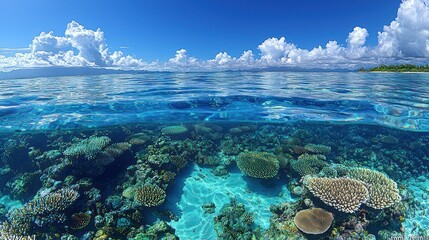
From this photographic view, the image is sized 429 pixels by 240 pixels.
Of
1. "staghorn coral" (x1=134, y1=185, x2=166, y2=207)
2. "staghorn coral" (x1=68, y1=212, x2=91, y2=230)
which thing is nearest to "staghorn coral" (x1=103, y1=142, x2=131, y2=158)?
"staghorn coral" (x1=134, y1=185, x2=166, y2=207)

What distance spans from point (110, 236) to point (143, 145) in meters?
6.75

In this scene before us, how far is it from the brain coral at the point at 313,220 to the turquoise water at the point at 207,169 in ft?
0.56

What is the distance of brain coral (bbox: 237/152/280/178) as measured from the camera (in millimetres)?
9710

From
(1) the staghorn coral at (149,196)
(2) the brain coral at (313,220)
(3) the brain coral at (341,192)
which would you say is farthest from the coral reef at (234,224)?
(3) the brain coral at (341,192)

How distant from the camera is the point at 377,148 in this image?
14.8 meters

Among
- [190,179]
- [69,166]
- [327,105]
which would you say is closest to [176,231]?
[190,179]

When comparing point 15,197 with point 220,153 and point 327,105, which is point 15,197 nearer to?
point 220,153

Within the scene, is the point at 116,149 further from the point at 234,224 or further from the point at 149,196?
the point at 234,224

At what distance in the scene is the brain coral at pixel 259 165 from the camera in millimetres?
9710

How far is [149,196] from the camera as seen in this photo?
7.95 m

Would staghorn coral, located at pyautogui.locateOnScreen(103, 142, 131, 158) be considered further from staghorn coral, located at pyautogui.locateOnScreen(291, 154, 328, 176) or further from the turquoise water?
staghorn coral, located at pyautogui.locateOnScreen(291, 154, 328, 176)

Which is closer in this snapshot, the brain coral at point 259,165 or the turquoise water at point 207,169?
the turquoise water at point 207,169

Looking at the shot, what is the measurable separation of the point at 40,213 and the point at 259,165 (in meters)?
8.18

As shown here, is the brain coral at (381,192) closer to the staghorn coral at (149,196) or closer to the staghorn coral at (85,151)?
the staghorn coral at (149,196)
